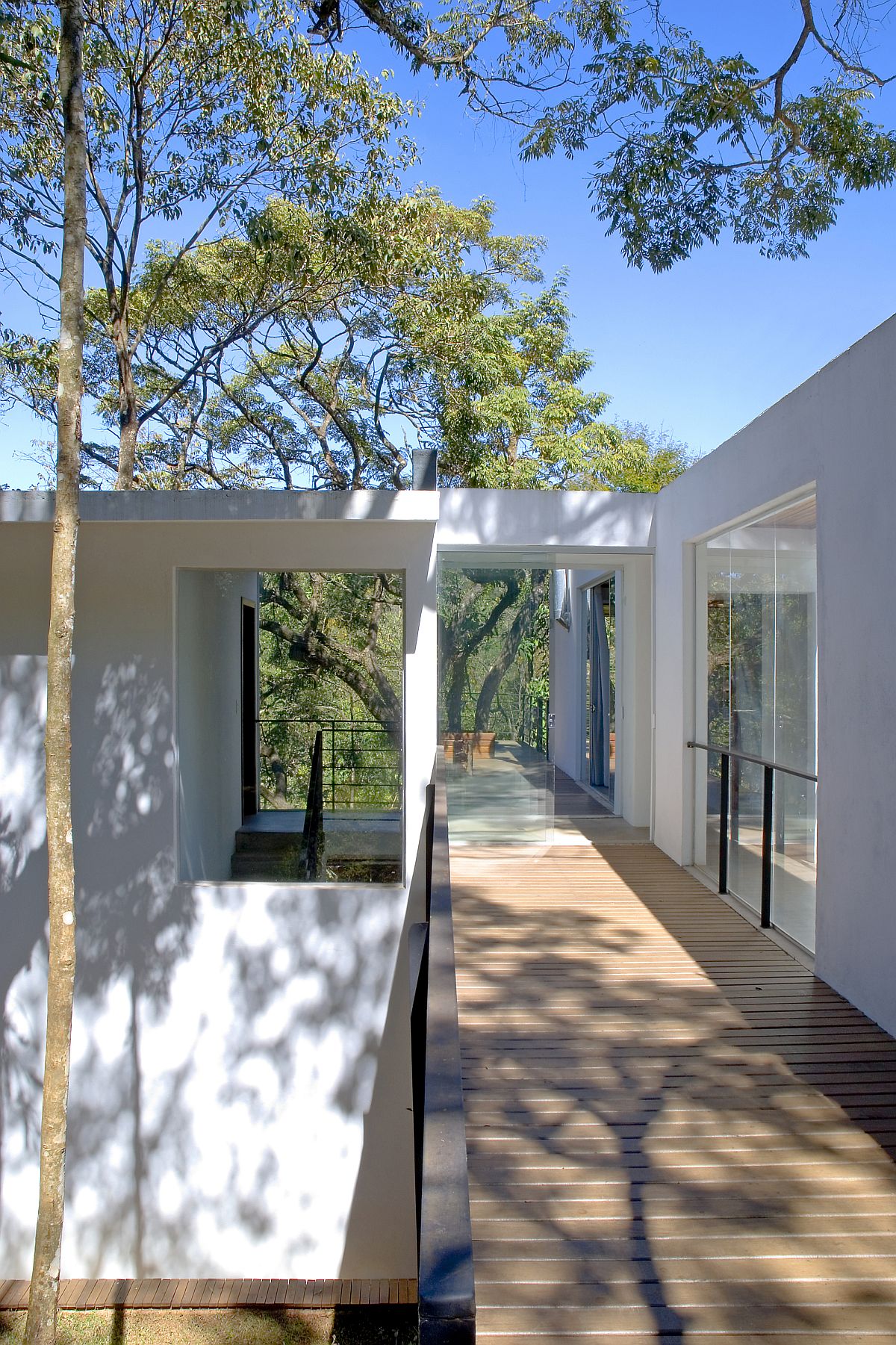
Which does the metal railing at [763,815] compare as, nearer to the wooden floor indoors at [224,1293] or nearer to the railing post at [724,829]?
the railing post at [724,829]

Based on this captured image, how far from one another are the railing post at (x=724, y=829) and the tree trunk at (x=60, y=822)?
12.6 ft

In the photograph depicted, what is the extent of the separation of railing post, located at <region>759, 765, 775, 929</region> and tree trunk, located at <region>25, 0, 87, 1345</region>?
3653mm

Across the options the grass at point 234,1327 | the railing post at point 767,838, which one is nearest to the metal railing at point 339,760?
the railing post at point 767,838

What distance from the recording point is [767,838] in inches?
212

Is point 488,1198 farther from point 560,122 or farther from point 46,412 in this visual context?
point 46,412

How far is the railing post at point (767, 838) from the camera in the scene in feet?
17.3

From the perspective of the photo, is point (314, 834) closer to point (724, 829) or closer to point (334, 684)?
point (724, 829)

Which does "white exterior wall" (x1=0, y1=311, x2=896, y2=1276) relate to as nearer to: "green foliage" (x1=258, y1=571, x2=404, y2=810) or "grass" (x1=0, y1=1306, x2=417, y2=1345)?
"grass" (x1=0, y1=1306, x2=417, y2=1345)

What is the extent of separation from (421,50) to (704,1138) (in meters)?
7.87

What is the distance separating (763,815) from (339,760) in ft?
10.7

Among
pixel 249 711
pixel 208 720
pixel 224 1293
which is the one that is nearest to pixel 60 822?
pixel 208 720

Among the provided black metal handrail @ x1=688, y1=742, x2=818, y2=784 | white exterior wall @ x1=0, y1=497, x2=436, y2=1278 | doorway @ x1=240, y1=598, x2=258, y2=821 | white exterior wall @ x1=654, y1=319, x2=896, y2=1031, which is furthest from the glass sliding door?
doorway @ x1=240, y1=598, x2=258, y2=821

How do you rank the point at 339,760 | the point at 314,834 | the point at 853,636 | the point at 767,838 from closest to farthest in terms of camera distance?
the point at 853,636, the point at 767,838, the point at 314,834, the point at 339,760

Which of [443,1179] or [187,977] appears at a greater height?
[443,1179]
